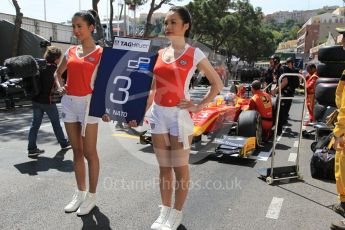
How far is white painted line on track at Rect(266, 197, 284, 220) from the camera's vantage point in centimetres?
407

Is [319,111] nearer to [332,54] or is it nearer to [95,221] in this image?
[332,54]

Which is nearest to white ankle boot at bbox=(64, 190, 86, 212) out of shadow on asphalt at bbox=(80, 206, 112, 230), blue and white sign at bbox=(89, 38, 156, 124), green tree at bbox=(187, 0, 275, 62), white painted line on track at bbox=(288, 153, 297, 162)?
shadow on asphalt at bbox=(80, 206, 112, 230)

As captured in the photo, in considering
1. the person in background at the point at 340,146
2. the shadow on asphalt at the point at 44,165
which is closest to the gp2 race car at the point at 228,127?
the shadow on asphalt at the point at 44,165

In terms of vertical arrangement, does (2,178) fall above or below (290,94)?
below

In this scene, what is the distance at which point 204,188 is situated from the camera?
494 centimetres

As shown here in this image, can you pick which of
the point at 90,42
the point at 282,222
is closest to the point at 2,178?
the point at 90,42

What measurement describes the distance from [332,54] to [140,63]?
5741 mm

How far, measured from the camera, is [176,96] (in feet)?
10.7

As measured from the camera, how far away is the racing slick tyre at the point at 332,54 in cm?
778

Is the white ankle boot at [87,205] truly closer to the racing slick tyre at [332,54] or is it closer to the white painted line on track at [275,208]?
the white painted line on track at [275,208]

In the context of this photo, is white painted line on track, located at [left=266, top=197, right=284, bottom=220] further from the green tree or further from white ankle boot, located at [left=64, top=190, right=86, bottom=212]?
the green tree

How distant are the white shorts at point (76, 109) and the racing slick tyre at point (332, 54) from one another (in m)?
5.85

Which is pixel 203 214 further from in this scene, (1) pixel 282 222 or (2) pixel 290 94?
(2) pixel 290 94

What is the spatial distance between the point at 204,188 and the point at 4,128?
5939 mm
